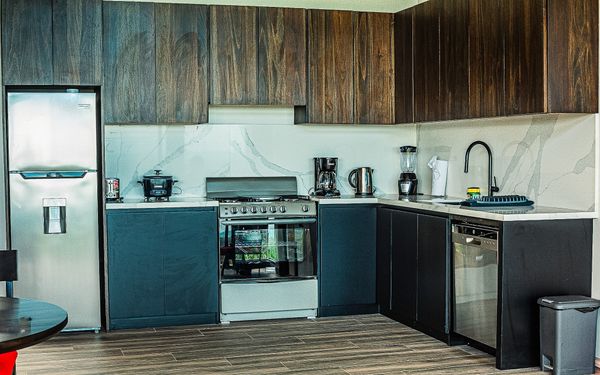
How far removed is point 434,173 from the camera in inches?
254

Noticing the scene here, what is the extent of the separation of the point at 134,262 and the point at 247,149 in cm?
134

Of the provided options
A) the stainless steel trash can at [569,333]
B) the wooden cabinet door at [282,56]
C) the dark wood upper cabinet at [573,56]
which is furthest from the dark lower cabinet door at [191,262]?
the dark wood upper cabinet at [573,56]

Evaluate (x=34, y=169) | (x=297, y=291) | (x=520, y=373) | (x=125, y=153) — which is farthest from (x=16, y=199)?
(x=520, y=373)

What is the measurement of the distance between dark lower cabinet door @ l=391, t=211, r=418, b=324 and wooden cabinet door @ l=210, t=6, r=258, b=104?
1.44 m

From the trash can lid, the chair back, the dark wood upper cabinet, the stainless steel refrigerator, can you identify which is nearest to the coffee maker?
the stainless steel refrigerator

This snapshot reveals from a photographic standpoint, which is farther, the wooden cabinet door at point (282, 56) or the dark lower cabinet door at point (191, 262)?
the wooden cabinet door at point (282, 56)

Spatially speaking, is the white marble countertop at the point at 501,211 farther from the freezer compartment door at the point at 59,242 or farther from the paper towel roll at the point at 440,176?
the freezer compartment door at the point at 59,242

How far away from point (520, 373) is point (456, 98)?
1.90 meters

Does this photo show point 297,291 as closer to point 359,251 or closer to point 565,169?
point 359,251

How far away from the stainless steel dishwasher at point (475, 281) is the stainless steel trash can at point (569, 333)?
33cm

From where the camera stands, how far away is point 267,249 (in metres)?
6.15

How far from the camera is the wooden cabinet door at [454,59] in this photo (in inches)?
217

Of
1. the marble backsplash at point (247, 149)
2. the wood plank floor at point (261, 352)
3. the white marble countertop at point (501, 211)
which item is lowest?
the wood plank floor at point (261, 352)

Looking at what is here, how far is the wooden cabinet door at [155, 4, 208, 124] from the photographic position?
6121mm
